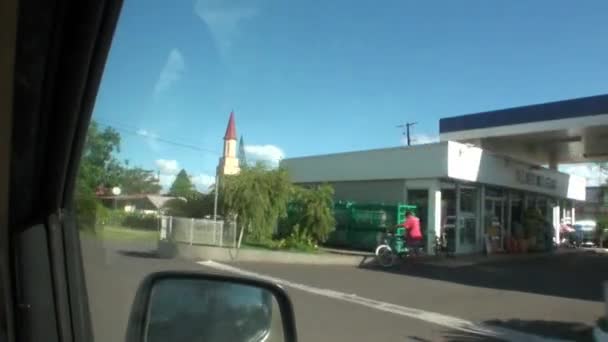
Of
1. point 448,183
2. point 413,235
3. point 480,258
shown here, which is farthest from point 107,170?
point 448,183

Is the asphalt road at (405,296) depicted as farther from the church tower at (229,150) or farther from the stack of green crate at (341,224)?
the stack of green crate at (341,224)

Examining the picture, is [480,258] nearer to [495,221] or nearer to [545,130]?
[495,221]

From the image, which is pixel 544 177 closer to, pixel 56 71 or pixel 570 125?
pixel 570 125

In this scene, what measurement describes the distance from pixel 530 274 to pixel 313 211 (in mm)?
6463

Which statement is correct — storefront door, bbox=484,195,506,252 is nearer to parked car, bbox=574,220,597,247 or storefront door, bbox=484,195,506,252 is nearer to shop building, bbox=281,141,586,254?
shop building, bbox=281,141,586,254

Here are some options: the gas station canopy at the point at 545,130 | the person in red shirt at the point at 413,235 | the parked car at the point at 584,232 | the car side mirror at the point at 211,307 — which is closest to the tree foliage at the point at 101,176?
the car side mirror at the point at 211,307

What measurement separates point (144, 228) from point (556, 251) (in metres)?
20.5

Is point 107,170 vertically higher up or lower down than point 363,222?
higher up

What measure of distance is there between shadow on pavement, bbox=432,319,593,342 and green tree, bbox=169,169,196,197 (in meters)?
4.72

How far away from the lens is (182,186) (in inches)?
99.2

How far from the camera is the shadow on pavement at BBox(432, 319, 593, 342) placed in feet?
21.4

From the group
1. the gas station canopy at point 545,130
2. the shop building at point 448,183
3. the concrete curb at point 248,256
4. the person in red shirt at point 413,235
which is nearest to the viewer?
the concrete curb at point 248,256

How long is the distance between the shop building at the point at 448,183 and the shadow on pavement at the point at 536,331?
10329 millimetres

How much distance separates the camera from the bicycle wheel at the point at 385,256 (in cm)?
1507
